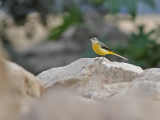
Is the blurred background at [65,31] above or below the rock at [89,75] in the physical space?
above

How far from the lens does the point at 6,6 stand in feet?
48.3

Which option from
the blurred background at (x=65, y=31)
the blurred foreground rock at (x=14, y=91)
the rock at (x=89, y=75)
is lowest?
the blurred foreground rock at (x=14, y=91)

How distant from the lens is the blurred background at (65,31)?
12.0 meters

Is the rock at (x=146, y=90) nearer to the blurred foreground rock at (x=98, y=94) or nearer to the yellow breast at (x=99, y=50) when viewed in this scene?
the blurred foreground rock at (x=98, y=94)

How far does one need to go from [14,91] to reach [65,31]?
43.2 feet

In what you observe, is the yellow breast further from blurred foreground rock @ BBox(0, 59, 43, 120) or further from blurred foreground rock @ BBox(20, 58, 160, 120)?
blurred foreground rock @ BBox(0, 59, 43, 120)

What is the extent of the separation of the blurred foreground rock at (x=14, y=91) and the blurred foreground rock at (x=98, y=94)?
0.10 meters

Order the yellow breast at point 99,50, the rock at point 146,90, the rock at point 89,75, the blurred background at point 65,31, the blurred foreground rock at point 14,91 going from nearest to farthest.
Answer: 1. the blurred foreground rock at point 14,91
2. the rock at point 146,90
3. the rock at point 89,75
4. the yellow breast at point 99,50
5. the blurred background at point 65,31

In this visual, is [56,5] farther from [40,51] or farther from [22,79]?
[22,79]

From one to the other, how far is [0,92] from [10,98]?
95mm

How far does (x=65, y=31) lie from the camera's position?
16.0m

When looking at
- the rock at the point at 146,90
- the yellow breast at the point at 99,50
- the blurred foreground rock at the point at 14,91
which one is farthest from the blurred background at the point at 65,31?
the blurred foreground rock at the point at 14,91

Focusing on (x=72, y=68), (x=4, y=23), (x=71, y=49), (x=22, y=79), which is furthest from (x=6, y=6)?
(x=22, y=79)

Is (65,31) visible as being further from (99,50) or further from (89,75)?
(89,75)
